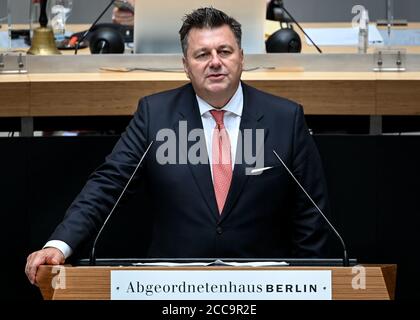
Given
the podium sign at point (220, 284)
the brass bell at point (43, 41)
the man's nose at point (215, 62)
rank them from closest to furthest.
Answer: the podium sign at point (220, 284), the man's nose at point (215, 62), the brass bell at point (43, 41)

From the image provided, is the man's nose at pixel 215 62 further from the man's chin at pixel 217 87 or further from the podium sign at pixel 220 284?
the podium sign at pixel 220 284

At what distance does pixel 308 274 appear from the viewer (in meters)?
2.17

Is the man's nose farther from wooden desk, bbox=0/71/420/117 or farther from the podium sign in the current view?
the podium sign

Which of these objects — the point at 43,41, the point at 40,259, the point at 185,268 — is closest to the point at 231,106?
the point at 40,259

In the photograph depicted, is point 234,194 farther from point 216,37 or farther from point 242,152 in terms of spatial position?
point 216,37

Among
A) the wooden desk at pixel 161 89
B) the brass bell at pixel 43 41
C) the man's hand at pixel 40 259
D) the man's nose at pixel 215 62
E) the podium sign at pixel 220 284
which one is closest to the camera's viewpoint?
the podium sign at pixel 220 284

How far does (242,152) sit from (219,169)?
0.08 m

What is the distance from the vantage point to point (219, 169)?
3025 mm

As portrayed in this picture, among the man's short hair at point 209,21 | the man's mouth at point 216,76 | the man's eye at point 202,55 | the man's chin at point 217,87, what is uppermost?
the man's short hair at point 209,21

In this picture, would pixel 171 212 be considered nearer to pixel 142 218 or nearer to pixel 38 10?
pixel 142 218

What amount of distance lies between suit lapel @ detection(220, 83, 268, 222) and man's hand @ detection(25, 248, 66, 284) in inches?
20.9

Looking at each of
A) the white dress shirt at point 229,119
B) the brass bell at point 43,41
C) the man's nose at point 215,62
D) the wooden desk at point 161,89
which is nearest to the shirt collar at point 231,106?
the white dress shirt at point 229,119

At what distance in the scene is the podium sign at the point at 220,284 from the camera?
2123 mm
